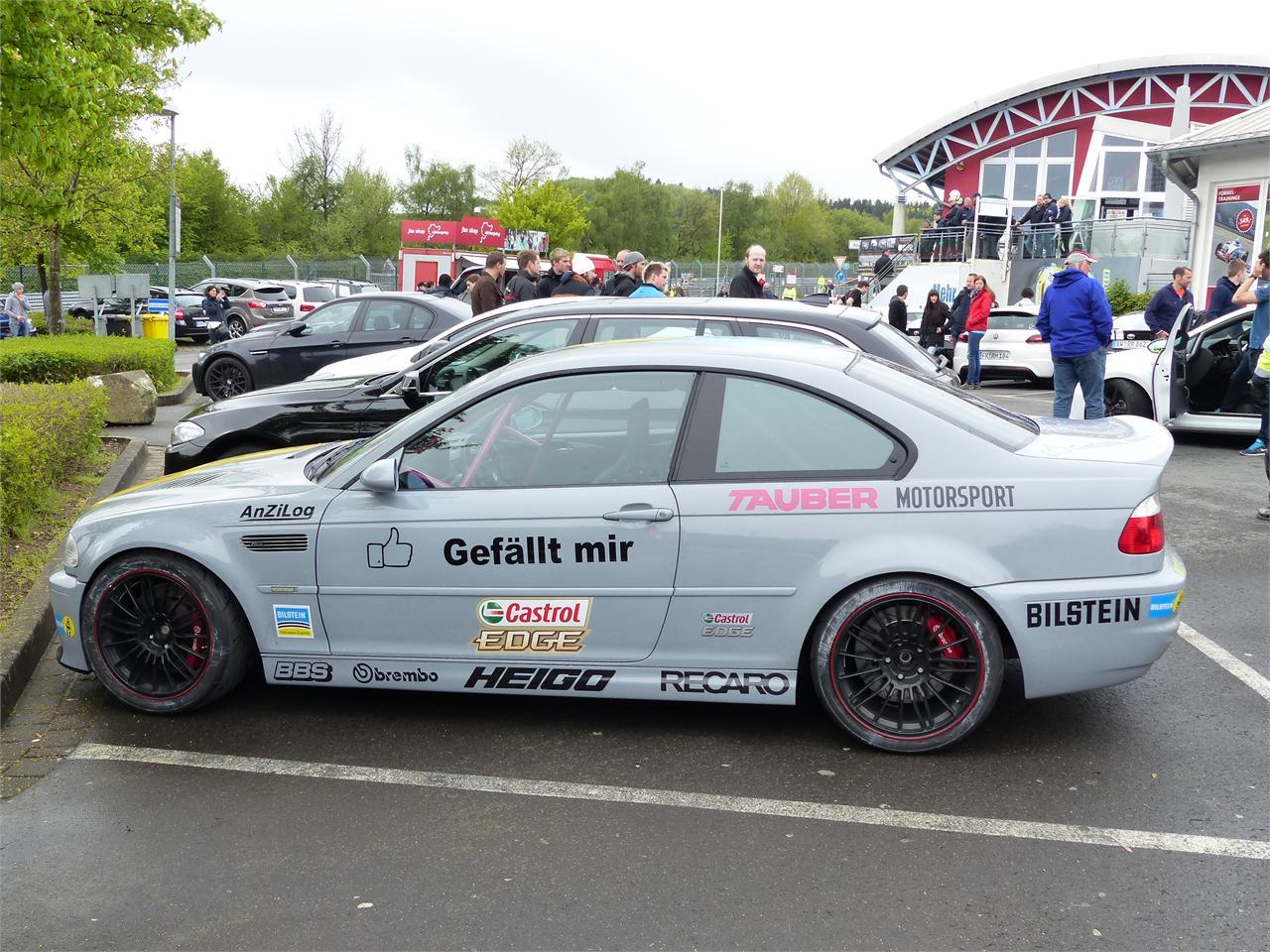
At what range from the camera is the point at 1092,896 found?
3346 millimetres

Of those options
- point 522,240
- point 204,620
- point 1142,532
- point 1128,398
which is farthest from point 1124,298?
point 522,240

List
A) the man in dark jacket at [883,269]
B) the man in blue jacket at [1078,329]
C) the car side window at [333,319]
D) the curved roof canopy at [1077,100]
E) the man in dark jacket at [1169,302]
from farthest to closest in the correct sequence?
the curved roof canopy at [1077,100], the man in dark jacket at [883,269], the man in dark jacket at [1169,302], the car side window at [333,319], the man in blue jacket at [1078,329]

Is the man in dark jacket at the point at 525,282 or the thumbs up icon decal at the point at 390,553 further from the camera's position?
the man in dark jacket at the point at 525,282

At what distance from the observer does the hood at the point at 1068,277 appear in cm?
1027

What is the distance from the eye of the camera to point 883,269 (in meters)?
33.8

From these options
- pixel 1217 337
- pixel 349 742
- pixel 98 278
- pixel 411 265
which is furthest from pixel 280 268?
pixel 349 742

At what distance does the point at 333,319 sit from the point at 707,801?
37.0 feet

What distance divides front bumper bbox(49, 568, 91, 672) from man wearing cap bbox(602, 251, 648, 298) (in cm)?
850

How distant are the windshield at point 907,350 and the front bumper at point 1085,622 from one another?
3253 mm

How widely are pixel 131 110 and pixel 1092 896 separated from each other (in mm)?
14450

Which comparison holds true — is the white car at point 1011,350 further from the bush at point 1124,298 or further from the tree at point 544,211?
the tree at point 544,211

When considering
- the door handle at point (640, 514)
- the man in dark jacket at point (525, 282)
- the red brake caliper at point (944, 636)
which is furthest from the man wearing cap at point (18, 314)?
the red brake caliper at point (944, 636)

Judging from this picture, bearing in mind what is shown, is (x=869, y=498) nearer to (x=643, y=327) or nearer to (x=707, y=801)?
(x=707, y=801)

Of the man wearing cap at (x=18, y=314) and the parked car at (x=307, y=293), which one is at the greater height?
the parked car at (x=307, y=293)
